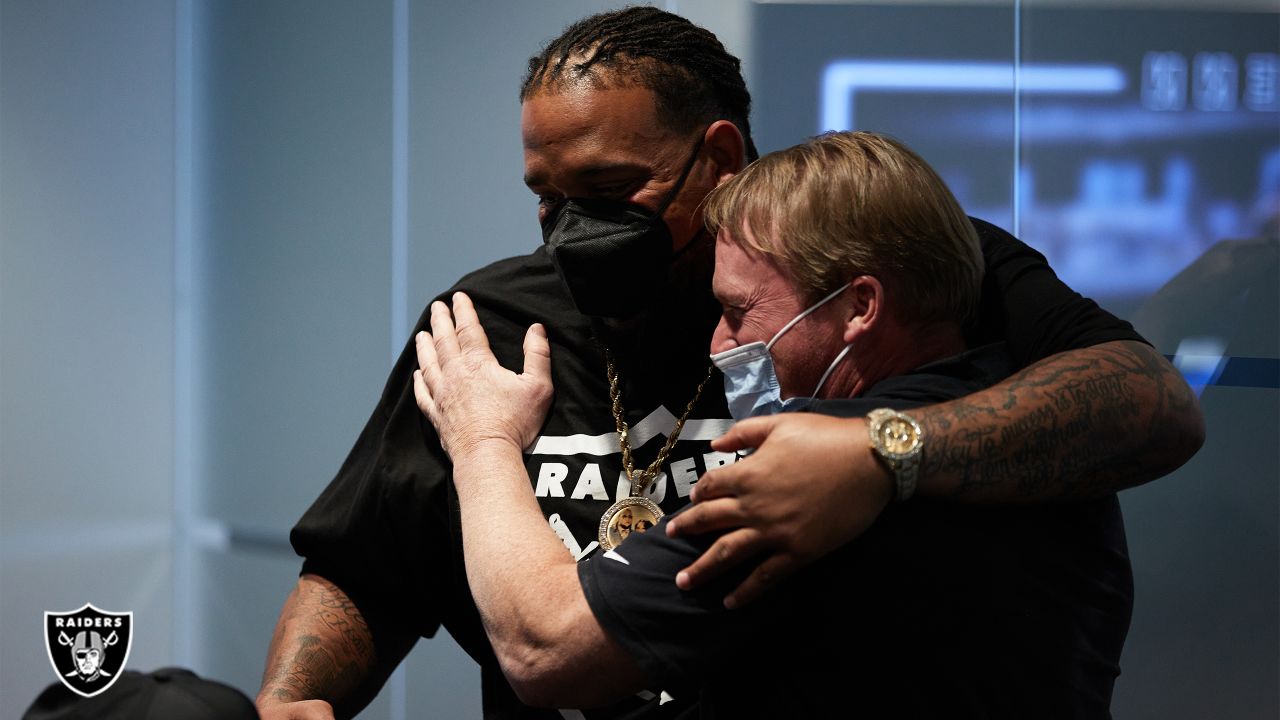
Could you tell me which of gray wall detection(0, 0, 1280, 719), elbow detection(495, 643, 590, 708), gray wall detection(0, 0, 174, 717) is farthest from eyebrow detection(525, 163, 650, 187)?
gray wall detection(0, 0, 174, 717)

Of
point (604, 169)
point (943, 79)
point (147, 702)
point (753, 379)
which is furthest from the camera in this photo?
point (943, 79)

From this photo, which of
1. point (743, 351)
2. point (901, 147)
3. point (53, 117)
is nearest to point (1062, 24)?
point (901, 147)

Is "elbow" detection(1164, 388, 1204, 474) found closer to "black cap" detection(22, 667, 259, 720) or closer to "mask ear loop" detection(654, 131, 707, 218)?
"mask ear loop" detection(654, 131, 707, 218)

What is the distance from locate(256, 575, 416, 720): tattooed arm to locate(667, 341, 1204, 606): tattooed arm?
730 millimetres

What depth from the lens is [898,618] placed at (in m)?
1.18

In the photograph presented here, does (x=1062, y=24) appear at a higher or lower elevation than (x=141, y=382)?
higher

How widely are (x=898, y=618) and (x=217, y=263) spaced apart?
114 inches

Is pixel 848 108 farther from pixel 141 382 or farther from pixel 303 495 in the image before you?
pixel 141 382

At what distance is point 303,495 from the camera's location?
335cm

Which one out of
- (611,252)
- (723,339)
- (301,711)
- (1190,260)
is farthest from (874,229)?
(1190,260)

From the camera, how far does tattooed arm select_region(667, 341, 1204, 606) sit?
3.67 feet

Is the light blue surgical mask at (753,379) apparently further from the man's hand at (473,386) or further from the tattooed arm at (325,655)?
the tattooed arm at (325,655)

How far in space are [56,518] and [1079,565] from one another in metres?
2.95

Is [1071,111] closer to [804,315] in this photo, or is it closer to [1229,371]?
[1229,371]
